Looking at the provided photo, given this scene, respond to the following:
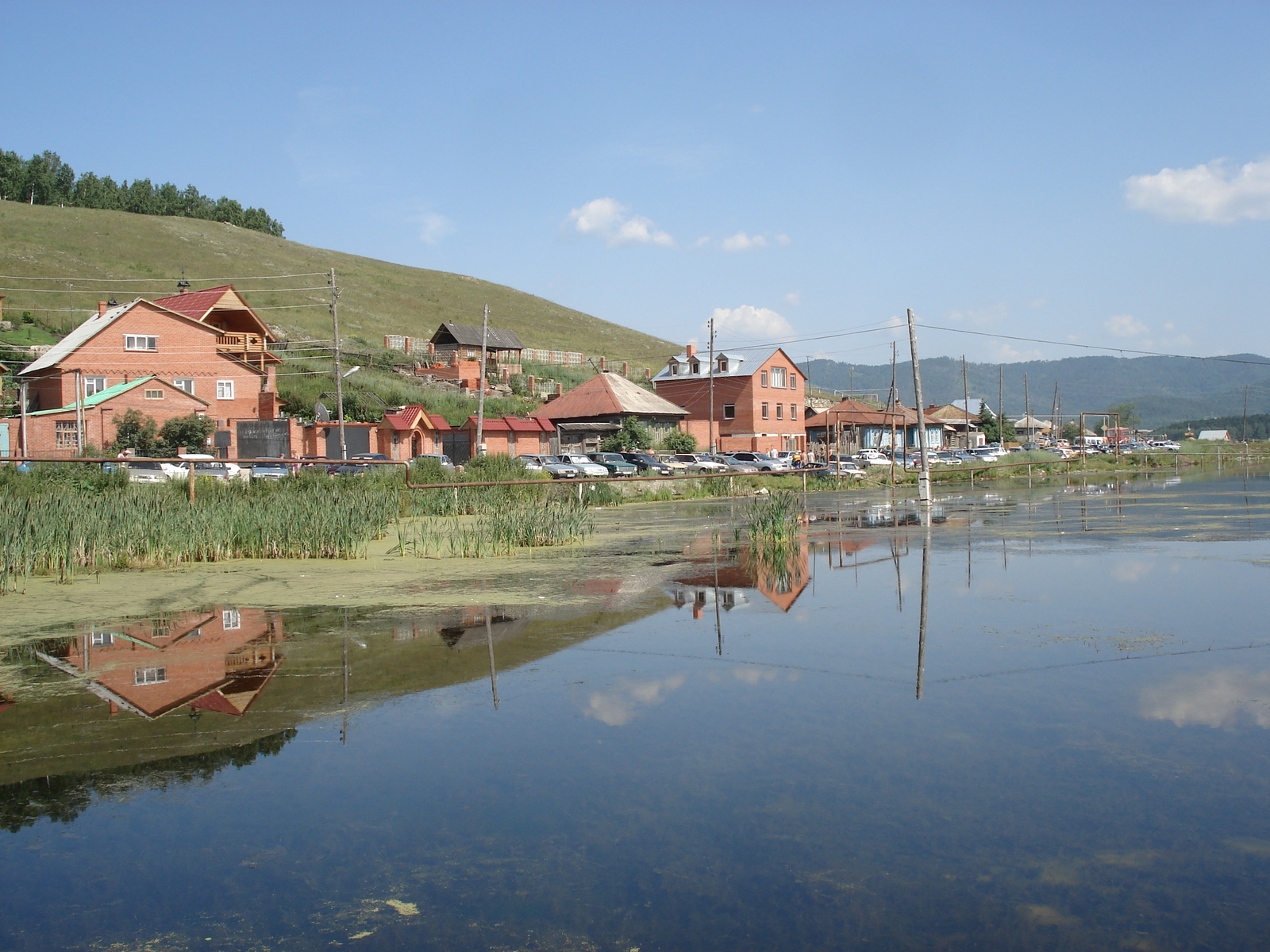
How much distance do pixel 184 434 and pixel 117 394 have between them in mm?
3399

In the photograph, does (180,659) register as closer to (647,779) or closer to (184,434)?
(647,779)

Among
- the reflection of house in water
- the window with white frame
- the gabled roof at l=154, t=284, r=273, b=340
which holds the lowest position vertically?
the reflection of house in water

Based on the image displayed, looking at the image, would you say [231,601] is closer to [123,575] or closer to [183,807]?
[123,575]

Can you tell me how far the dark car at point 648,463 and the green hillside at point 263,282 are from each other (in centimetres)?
3783

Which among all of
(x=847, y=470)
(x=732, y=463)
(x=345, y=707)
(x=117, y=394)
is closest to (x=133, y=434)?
(x=117, y=394)

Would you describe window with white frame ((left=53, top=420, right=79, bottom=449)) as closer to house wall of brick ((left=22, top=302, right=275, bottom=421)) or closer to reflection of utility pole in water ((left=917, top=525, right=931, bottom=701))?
house wall of brick ((left=22, top=302, right=275, bottom=421))

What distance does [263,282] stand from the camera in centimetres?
11212

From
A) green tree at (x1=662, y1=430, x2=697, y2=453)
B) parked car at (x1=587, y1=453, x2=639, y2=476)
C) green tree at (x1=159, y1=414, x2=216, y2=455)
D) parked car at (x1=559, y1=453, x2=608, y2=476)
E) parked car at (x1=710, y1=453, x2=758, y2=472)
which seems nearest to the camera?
green tree at (x1=159, y1=414, x2=216, y2=455)

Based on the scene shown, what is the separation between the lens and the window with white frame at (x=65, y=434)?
44.8 meters

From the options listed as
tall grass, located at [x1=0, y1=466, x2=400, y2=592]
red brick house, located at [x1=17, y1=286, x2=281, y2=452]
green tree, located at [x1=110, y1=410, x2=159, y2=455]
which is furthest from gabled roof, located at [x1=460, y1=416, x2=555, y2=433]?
tall grass, located at [x1=0, y1=466, x2=400, y2=592]

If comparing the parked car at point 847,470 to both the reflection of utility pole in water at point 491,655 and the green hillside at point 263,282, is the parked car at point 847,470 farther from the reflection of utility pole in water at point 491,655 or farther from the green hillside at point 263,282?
the green hillside at point 263,282

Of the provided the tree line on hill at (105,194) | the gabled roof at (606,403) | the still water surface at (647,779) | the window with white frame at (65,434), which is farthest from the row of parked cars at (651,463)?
the tree line on hill at (105,194)

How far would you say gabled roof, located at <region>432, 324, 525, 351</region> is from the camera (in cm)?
8412

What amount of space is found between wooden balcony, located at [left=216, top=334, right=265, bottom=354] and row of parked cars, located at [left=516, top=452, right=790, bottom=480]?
660 inches
